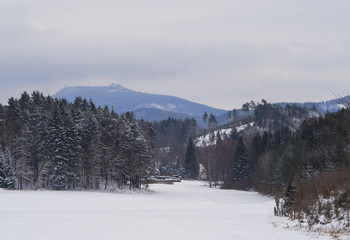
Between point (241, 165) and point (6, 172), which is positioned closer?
point (6, 172)

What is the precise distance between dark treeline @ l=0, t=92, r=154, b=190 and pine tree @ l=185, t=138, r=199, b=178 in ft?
180

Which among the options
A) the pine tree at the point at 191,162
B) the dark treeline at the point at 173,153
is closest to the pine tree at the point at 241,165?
the dark treeline at the point at 173,153

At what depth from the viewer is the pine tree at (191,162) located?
119m

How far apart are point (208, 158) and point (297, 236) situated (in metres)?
76.9

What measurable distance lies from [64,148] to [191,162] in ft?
230

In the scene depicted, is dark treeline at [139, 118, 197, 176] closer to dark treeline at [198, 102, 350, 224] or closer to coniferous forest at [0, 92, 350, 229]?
dark treeline at [198, 102, 350, 224]

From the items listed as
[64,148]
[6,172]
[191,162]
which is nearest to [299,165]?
[64,148]

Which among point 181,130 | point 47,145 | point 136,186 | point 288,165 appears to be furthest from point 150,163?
point 181,130

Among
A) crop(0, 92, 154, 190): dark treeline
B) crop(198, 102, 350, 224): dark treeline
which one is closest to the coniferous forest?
crop(0, 92, 154, 190): dark treeline

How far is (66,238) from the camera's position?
1384 centimetres

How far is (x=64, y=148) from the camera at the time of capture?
175 ft

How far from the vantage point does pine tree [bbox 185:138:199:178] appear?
390ft

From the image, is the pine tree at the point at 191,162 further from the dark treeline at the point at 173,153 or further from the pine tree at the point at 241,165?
the pine tree at the point at 241,165

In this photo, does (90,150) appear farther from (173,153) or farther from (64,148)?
(173,153)
